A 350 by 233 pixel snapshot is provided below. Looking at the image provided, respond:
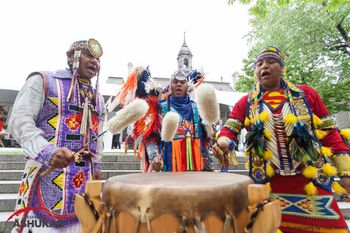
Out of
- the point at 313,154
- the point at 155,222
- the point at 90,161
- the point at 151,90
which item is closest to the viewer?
the point at 155,222

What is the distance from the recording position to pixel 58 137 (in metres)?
1.76

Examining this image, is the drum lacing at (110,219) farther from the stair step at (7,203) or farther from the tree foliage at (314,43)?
the tree foliage at (314,43)

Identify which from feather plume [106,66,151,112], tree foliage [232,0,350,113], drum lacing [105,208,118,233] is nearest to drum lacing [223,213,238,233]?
drum lacing [105,208,118,233]

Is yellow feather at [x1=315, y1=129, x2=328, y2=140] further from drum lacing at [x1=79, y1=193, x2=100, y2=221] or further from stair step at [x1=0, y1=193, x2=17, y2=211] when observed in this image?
stair step at [x1=0, y1=193, x2=17, y2=211]

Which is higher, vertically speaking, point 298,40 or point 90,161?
point 298,40

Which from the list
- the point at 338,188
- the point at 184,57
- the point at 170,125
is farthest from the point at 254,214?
the point at 184,57

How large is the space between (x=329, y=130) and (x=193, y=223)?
58.3 inches

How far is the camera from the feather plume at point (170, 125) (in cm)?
235

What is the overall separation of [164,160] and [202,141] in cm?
49

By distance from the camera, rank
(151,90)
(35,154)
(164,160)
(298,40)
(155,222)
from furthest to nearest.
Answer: (298,40), (151,90), (164,160), (35,154), (155,222)

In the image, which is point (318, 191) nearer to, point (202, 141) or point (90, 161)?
point (202, 141)

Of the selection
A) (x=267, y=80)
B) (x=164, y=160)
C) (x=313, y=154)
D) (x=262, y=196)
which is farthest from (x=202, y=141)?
(x=262, y=196)

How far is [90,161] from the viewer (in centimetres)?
194

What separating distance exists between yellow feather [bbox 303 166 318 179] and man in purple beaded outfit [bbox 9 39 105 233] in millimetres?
1603
